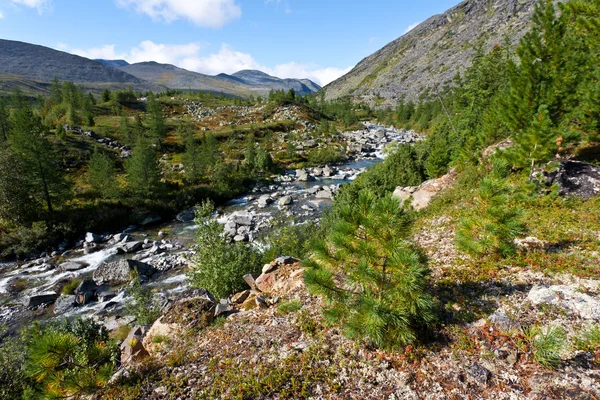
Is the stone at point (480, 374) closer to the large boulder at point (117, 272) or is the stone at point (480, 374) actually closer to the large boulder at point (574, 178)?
the large boulder at point (574, 178)

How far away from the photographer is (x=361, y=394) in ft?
20.2

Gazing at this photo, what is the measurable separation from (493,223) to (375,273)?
17.8 ft

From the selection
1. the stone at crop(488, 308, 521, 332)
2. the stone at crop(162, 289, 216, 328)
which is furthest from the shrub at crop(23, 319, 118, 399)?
the stone at crop(488, 308, 521, 332)

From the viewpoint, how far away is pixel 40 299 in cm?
2089

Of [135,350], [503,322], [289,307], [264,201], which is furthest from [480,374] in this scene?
[264,201]

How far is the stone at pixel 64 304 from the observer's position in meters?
20.0

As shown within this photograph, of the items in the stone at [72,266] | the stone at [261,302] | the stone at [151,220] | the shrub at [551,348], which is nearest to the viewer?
the shrub at [551,348]

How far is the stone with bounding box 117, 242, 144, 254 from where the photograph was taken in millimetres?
29292

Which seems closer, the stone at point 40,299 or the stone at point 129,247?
the stone at point 40,299

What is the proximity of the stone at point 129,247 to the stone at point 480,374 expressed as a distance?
3134 cm

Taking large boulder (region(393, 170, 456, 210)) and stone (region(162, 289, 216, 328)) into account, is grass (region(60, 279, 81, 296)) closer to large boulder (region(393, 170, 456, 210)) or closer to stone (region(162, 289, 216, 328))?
stone (region(162, 289, 216, 328))

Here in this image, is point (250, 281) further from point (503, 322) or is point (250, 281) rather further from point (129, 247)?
point (129, 247)

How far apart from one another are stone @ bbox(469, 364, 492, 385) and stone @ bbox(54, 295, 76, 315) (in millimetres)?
24747

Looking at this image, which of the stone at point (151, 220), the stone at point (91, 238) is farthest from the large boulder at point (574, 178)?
the stone at point (91, 238)
